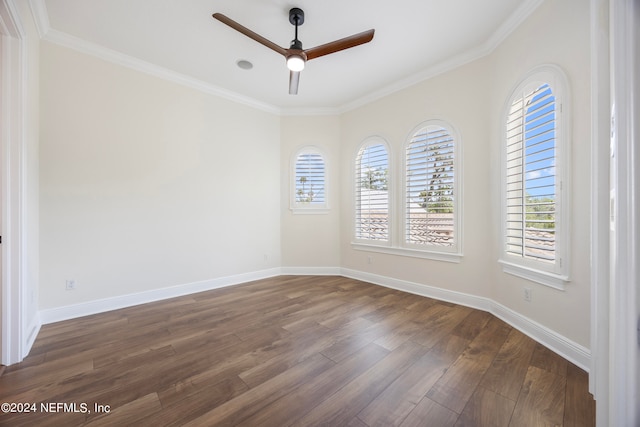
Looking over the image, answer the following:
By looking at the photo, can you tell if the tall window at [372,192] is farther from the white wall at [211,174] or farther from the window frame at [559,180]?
the window frame at [559,180]

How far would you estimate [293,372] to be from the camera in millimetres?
1812

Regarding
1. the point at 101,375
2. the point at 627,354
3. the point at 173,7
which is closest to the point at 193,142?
the point at 173,7

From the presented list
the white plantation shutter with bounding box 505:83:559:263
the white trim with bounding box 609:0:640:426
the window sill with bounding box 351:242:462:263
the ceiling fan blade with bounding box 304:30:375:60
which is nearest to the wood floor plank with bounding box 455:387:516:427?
the white trim with bounding box 609:0:640:426

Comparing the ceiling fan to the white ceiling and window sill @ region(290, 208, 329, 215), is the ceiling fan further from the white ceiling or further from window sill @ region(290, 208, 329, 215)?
window sill @ region(290, 208, 329, 215)

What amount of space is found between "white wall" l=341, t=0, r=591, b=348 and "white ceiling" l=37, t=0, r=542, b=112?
259 millimetres

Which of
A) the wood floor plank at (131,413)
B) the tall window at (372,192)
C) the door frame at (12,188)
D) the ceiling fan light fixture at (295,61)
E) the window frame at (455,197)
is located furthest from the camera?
the tall window at (372,192)

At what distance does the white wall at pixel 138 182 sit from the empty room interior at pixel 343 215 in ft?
0.07

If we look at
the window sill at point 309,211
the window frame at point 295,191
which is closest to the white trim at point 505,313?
the window sill at point 309,211

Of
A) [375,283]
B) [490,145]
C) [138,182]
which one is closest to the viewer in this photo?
[490,145]

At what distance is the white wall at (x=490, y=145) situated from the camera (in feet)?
6.32

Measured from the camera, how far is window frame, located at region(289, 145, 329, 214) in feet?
15.0

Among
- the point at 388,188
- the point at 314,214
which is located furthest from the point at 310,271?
the point at 388,188

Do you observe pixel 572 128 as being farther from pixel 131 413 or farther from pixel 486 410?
pixel 131 413

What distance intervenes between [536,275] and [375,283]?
84.1 inches
